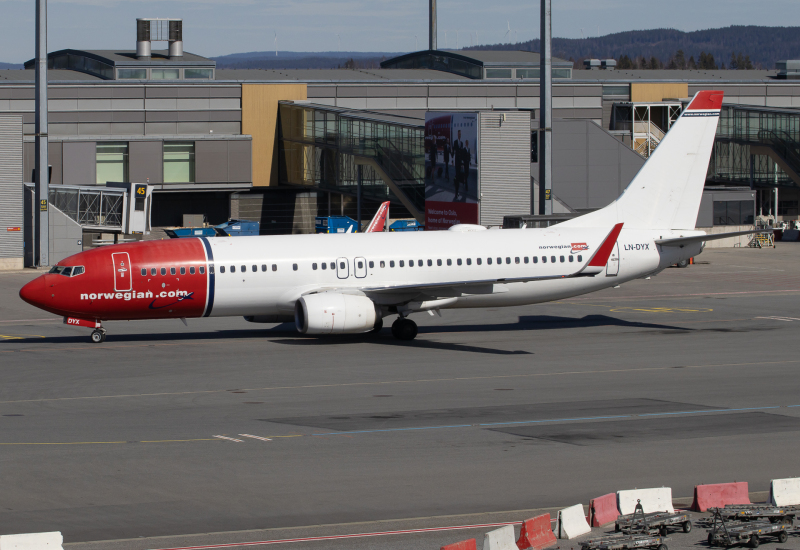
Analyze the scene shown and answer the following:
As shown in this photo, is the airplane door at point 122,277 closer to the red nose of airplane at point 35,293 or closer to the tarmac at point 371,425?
the tarmac at point 371,425

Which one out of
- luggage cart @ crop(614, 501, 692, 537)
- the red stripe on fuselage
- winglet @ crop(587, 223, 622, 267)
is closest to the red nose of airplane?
the red stripe on fuselage

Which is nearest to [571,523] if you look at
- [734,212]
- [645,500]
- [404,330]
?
[645,500]

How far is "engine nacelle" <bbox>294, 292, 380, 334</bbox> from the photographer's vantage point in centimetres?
3678

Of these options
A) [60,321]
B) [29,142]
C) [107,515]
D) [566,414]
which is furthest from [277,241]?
[29,142]

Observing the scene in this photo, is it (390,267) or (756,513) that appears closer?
(756,513)

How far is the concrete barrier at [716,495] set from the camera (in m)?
17.8

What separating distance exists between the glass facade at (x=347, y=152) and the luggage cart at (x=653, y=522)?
191ft

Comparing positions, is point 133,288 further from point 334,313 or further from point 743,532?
point 743,532

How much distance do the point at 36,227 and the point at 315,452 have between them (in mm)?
50897

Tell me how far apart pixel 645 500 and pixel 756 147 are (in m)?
82.6

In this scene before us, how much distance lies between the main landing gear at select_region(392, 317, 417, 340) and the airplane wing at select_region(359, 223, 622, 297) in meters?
1.42

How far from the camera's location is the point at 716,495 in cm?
1781

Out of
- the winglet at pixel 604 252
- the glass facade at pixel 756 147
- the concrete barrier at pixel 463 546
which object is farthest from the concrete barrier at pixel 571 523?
the glass facade at pixel 756 147

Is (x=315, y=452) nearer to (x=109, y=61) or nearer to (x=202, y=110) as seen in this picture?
(x=202, y=110)
